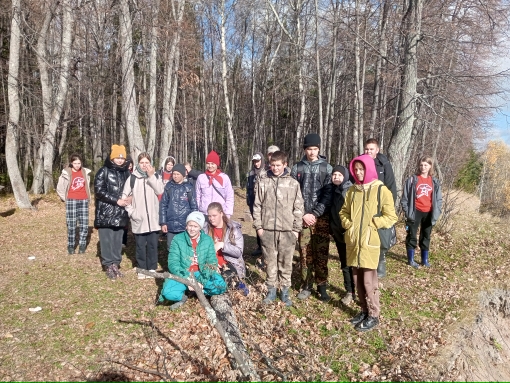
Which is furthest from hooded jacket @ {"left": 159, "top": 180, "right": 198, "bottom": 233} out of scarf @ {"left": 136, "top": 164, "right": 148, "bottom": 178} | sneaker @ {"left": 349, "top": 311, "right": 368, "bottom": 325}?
sneaker @ {"left": 349, "top": 311, "right": 368, "bottom": 325}

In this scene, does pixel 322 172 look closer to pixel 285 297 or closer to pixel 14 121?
pixel 285 297

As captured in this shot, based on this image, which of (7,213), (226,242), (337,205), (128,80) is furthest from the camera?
(7,213)

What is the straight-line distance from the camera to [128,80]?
1019cm

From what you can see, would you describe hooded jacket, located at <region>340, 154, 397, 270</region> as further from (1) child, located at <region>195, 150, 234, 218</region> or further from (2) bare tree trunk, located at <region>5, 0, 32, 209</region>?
(2) bare tree trunk, located at <region>5, 0, 32, 209</region>

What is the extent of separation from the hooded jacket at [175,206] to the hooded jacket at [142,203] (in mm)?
153

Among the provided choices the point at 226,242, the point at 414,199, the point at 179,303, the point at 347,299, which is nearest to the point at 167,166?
the point at 226,242

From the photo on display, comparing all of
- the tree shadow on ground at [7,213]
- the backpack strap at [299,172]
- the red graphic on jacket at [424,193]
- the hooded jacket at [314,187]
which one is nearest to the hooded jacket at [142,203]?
the backpack strap at [299,172]

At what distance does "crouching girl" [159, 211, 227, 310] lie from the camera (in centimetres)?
461

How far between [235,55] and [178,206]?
2295 centimetres

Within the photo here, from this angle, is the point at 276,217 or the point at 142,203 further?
the point at 142,203

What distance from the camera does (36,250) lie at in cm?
765

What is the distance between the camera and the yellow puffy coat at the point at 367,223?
407cm

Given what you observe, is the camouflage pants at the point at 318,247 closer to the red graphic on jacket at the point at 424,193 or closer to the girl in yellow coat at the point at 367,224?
the girl in yellow coat at the point at 367,224

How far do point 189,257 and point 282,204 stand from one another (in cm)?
150
